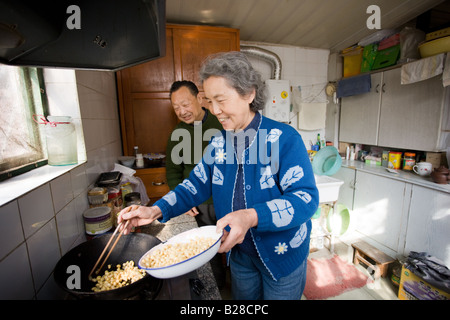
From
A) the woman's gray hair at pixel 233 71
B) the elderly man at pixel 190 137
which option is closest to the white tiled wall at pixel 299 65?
the elderly man at pixel 190 137

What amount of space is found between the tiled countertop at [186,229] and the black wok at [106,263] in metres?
0.17

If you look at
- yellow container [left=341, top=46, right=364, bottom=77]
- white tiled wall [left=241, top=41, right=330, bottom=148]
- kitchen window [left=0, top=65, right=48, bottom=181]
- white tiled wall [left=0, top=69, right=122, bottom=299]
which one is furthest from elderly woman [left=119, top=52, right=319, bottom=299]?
yellow container [left=341, top=46, right=364, bottom=77]

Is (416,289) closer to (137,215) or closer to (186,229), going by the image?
(186,229)

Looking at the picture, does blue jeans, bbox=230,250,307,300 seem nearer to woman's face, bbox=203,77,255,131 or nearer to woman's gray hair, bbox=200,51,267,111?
woman's face, bbox=203,77,255,131

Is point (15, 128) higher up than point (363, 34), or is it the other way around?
point (363, 34)

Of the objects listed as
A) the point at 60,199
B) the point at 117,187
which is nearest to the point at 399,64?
the point at 117,187

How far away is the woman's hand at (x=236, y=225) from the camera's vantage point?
63cm

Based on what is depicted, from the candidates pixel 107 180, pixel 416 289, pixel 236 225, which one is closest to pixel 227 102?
pixel 236 225

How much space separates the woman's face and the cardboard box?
6.70ft

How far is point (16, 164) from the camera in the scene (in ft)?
2.77

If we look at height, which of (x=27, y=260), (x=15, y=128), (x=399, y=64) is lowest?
(x=27, y=260)

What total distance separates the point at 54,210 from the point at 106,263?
0.28 m
